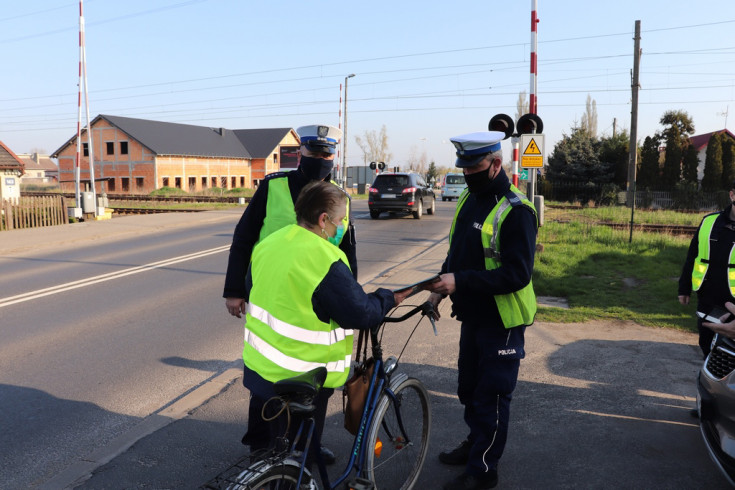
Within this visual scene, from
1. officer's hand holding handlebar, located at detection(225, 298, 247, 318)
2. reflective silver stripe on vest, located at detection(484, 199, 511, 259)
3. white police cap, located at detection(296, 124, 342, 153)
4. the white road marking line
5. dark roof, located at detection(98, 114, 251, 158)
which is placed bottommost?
the white road marking line

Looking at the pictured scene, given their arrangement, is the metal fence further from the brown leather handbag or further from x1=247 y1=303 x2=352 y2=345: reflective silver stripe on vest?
x1=247 y1=303 x2=352 y2=345: reflective silver stripe on vest

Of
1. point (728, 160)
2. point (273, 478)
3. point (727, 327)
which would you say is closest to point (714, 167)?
point (728, 160)

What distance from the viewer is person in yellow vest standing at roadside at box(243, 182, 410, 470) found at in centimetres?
231

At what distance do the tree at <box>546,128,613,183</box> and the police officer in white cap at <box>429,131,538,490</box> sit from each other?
3276 cm

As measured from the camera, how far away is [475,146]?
3211mm

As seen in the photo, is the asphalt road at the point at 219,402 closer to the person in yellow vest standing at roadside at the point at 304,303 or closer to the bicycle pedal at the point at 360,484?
the bicycle pedal at the point at 360,484

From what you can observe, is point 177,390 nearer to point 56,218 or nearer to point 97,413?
point 97,413

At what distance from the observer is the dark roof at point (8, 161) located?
29.6 metres

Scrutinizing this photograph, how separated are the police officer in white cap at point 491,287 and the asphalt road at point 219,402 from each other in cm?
33

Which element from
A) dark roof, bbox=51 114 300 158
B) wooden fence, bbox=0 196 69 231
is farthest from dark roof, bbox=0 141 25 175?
dark roof, bbox=51 114 300 158

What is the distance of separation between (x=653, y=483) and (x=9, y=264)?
12.1 m

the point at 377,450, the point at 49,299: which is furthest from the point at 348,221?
the point at 49,299

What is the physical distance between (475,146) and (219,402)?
2.72 metres

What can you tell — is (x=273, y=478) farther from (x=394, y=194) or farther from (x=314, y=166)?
(x=394, y=194)
